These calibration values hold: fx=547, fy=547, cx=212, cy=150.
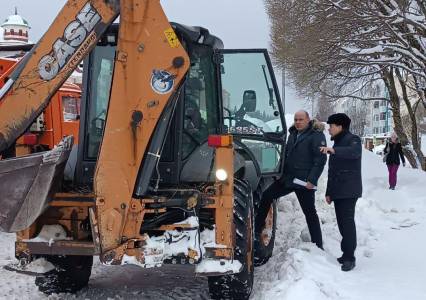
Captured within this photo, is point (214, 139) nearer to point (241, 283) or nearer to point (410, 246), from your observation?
point (241, 283)

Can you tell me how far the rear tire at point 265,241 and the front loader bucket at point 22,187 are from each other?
9.12 feet

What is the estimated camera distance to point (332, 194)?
5691mm

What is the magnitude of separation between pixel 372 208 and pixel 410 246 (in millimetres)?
3231

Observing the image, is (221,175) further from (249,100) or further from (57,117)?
(57,117)

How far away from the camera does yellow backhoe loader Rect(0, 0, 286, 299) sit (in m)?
4.33

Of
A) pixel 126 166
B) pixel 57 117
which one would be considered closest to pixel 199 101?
pixel 126 166

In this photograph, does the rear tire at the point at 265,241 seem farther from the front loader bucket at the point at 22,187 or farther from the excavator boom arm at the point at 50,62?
the excavator boom arm at the point at 50,62

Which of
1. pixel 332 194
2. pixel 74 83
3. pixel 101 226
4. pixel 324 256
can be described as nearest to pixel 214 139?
pixel 101 226

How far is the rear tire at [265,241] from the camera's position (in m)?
6.35

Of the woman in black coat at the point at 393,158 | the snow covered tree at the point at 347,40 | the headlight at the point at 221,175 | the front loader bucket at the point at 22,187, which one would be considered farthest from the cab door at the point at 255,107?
the snow covered tree at the point at 347,40

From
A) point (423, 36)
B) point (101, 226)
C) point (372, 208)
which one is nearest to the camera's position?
point (101, 226)

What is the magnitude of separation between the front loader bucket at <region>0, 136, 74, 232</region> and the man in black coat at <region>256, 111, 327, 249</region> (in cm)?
288

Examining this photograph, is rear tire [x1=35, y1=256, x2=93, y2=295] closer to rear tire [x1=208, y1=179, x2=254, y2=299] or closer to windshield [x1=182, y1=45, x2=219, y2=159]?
rear tire [x1=208, y1=179, x2=254, y2=299]

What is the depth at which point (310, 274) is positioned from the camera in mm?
5047
